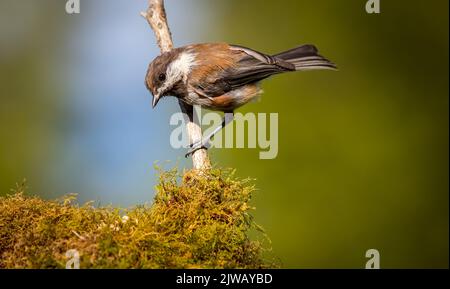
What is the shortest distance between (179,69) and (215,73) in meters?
0.33

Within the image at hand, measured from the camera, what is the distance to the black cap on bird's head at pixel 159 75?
3693 millimetres

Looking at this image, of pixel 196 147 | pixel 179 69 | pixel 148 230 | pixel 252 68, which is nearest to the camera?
pixel 148 230

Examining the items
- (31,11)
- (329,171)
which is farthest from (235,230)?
(31,11)

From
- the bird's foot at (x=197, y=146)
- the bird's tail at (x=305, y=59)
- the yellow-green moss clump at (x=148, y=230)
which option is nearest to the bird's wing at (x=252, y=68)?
the bird's tail at (x=305, y=59)

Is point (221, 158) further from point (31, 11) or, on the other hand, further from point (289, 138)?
point (31, 11)

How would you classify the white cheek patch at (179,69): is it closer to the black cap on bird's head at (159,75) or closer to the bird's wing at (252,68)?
the black cap on bird's head at (159,75)

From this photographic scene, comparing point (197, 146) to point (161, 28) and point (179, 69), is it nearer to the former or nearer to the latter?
point (179, 69)

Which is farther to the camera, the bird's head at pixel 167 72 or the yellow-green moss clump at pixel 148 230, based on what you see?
the bird's head at pixel 167 72

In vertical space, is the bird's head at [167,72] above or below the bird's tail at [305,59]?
below

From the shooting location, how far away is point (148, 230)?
2.38 meters

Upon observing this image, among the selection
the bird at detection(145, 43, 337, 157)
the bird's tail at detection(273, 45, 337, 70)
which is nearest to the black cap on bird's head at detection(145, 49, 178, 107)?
the bird at detection(145, 43, 337, 157)

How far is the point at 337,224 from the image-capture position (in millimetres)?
5156

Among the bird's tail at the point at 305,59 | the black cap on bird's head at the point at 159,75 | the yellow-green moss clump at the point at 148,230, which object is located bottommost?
the yellow-green moss clump at the point at 148,230

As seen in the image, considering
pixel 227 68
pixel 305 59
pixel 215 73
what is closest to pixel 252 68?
pixel 227 68
